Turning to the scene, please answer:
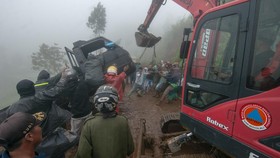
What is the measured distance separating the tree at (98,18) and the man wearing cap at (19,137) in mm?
46335

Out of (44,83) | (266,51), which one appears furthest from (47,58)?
(266,51)

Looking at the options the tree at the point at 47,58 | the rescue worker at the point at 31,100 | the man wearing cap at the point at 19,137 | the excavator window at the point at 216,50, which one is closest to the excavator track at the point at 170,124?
the excavator window at the point at 216,50

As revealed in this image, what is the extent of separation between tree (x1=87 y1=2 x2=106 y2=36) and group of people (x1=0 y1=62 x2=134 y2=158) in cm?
4281

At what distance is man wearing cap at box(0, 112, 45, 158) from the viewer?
1889 millimetres

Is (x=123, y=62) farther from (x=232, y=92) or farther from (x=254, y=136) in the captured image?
(x=254, y=136)

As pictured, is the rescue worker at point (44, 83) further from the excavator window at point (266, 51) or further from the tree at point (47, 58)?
the tree at point (47, 58)

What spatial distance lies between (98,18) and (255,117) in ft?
152

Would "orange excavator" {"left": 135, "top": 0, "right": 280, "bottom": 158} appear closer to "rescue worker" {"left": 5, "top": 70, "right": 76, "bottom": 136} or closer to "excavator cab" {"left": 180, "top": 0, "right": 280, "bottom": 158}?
"excavator cab" {"left": 180, "top": 0, "right": 280, "bottom": 158}

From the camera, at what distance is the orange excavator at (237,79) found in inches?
111

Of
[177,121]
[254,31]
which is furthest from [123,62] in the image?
[254,31]

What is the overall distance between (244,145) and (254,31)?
141 centimetres

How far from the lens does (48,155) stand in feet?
10.5

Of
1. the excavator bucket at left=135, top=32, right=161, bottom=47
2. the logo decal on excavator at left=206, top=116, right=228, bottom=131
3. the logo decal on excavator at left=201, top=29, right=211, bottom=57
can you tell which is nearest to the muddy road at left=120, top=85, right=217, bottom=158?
the logo decal on excavator at left=206, top=116, right=228, bottom=131

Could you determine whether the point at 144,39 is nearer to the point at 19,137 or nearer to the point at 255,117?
the point at 255,117
